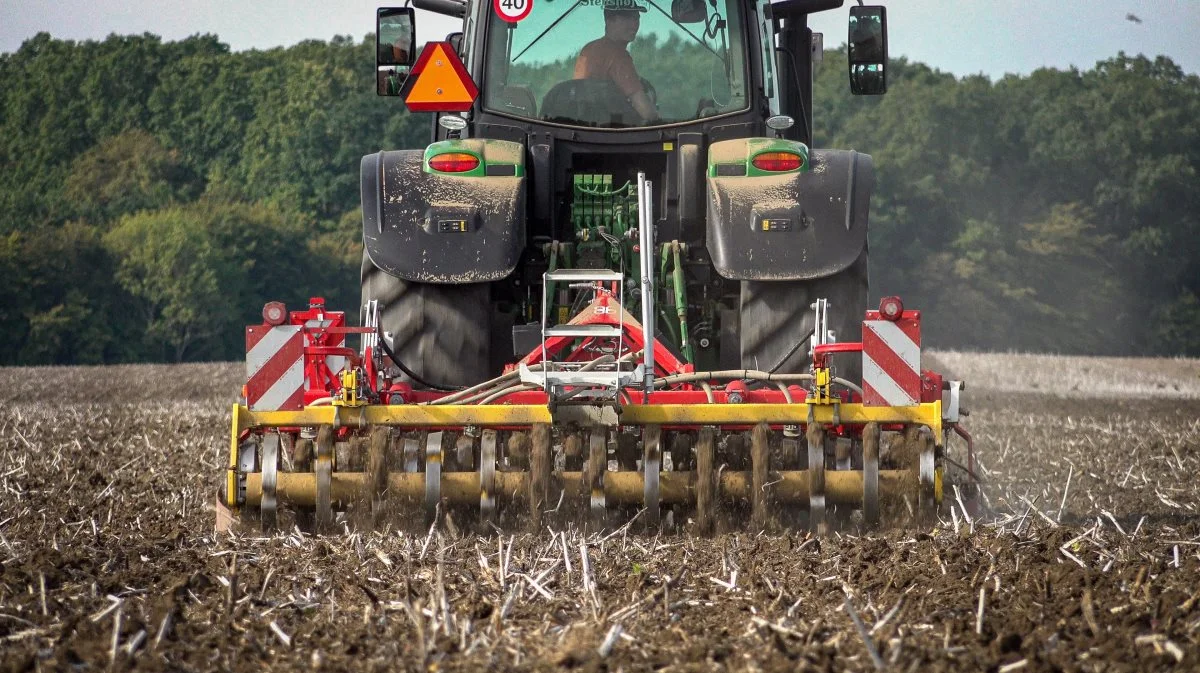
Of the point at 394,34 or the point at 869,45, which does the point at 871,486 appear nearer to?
the point at 869,45

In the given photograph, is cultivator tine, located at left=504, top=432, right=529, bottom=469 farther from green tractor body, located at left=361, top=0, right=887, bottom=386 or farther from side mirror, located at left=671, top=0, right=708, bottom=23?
side mirror, located at left=671, top=0, right=708, bottom=23

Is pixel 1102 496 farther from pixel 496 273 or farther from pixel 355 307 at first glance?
pixel 355 307

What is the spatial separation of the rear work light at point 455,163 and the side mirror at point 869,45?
1840 mm

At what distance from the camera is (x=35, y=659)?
12.1ft

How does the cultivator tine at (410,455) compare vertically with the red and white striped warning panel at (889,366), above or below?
below

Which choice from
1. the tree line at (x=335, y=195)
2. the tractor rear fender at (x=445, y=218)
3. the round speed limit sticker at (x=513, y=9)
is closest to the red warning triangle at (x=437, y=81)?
the tractor rear fender at (x=445, y=218)

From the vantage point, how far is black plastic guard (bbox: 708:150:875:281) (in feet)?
21.5

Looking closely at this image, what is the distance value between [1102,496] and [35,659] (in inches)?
228

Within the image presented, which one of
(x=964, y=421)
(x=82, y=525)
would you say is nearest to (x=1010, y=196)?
(x=964, y=421)

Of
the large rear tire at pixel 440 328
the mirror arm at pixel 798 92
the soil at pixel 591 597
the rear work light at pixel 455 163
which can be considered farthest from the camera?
the mirror arm at pixel 798 92

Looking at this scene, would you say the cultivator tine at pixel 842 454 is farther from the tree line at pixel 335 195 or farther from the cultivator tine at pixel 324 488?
the tree line at pixel 335 195

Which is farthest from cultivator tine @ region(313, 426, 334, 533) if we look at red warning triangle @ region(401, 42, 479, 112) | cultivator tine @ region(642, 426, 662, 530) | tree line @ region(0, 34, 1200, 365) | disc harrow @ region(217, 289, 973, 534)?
tree line @ region(0, 34, 1200, 365)

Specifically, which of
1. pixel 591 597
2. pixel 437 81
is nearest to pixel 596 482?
pixel 591 597

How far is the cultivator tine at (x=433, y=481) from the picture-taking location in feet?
19.5
